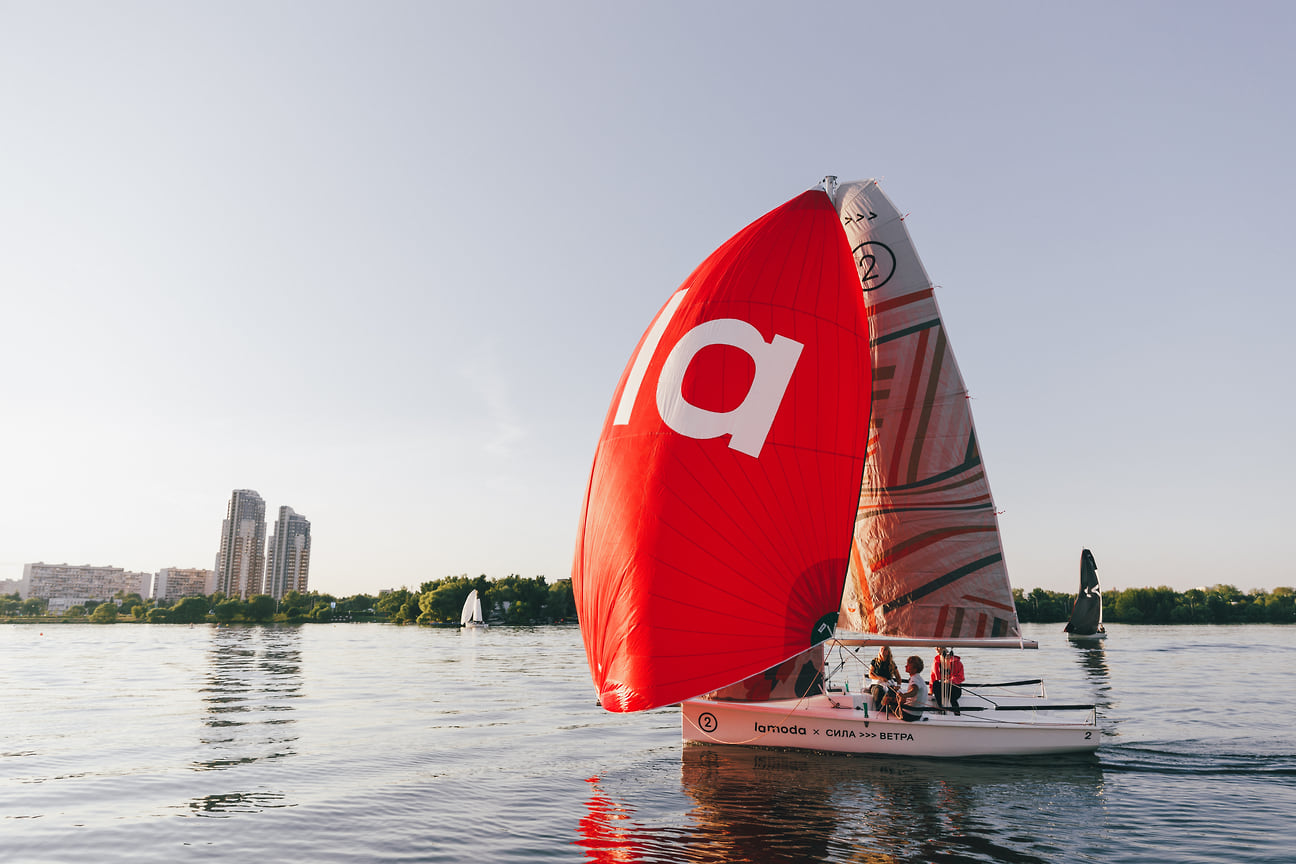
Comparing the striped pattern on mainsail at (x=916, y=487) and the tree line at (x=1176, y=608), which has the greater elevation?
the striped pattern on mainsail at (x=916, y=487)

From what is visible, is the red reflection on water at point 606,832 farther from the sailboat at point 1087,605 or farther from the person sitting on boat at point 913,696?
the sailboat at point 1087,605

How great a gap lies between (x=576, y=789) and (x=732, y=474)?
286 inches

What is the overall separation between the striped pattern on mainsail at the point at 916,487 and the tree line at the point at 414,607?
105m

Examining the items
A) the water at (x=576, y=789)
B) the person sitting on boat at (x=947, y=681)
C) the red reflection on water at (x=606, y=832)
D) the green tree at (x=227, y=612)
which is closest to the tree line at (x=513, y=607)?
the green tree at (x=227, y=612)

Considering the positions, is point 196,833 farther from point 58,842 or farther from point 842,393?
point 842,393

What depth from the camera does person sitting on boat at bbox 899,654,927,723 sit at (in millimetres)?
15883

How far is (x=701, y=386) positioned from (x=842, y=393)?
2950mm

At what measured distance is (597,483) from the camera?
1602cm

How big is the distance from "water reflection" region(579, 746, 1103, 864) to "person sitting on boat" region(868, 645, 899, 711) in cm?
147

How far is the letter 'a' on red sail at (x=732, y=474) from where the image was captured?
14.1m

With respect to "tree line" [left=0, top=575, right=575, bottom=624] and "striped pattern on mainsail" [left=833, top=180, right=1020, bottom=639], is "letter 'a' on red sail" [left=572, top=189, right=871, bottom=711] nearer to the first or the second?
"striped pattern on mainsail" [left=833, top=180, right=1020, bottom=639]

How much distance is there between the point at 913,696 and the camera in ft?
53.4

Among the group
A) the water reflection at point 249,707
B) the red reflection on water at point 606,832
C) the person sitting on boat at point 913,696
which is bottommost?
the water reflection at point 249,707

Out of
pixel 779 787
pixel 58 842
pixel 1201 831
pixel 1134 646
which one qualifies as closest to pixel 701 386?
pixel 779 787
